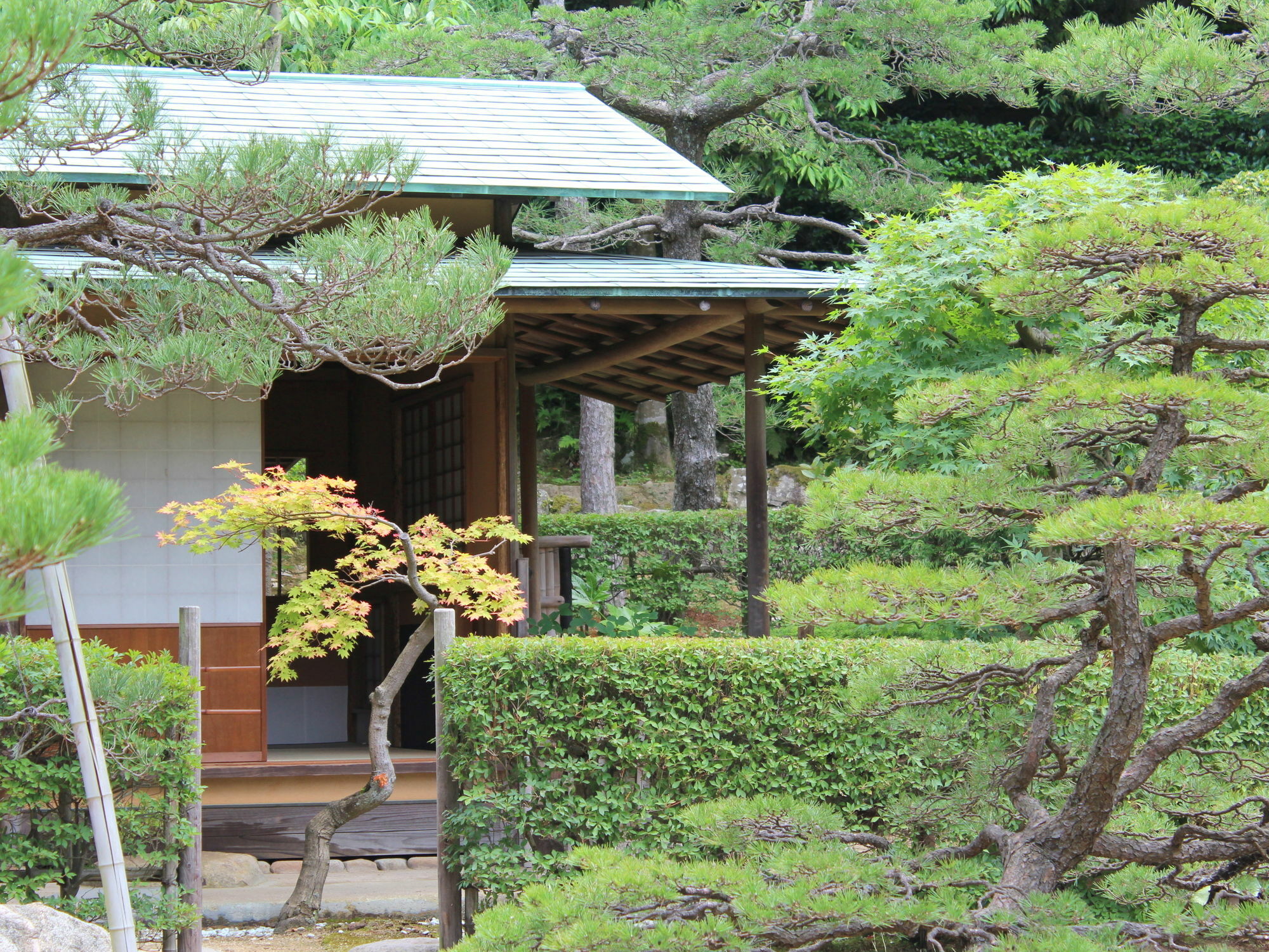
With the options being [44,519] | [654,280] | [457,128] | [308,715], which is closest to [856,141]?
[457,128]

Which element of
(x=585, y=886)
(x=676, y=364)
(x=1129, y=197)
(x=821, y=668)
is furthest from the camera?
(x=676, y=364)

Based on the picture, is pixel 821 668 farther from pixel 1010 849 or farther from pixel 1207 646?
pixel 1207 646

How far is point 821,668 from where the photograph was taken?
15.3ft

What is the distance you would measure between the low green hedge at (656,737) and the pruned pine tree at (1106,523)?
0.69 meters

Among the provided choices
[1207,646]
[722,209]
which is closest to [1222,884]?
[1207,646]

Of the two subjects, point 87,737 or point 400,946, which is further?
point 400,946

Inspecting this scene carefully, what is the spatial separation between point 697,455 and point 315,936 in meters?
8.32

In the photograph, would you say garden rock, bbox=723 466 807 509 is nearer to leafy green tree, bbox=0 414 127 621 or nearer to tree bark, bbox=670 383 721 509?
tree bark, bbox=670 383 721 509

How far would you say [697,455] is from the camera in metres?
13.0

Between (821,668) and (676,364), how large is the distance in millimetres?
4696

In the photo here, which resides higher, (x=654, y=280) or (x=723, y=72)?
(x=723, y=72)

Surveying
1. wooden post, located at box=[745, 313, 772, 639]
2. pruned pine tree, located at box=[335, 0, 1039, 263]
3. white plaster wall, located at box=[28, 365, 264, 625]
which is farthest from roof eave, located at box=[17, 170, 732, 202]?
pruned pine tree, located at box=[335, 0, 1039, 263]

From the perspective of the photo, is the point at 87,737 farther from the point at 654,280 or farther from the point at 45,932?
the point at 654,280

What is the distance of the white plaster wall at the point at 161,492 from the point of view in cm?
653
